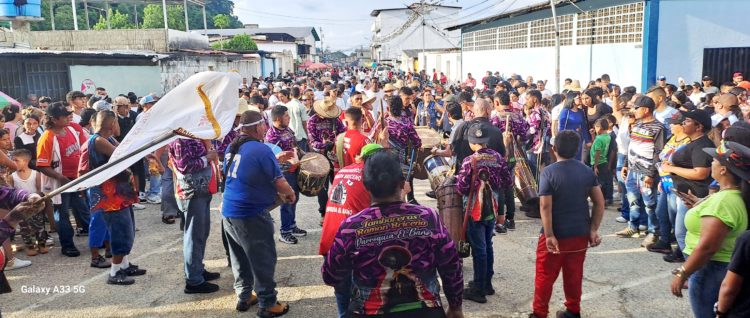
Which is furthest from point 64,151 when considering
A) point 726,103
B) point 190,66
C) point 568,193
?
point 190,66

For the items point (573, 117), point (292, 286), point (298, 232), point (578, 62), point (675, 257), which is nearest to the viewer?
point (292, 286)

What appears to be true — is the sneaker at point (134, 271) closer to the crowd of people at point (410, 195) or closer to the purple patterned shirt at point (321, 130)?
the crowd of people at point (410, 195)

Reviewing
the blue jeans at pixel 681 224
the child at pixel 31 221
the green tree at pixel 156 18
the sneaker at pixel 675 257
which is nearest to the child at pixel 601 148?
the sneaker at pixel 675 257

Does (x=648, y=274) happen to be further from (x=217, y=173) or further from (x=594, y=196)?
(x=217, y=173)

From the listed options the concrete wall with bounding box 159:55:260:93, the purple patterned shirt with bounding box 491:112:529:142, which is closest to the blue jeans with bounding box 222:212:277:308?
the purple patterned shirt with bounding box 491:112:529:142

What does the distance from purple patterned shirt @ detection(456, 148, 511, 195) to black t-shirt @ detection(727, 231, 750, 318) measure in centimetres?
238

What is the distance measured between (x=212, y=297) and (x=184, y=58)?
65.1 feet

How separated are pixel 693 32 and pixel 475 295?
1197cm

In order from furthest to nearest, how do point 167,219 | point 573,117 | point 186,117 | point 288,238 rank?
point 573,117 < point 167,219 < point 288,238 < point 186,117

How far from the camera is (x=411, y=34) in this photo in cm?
7362

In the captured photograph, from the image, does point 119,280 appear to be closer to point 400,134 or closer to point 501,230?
point 400,134

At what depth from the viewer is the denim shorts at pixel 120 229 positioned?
5.75 m

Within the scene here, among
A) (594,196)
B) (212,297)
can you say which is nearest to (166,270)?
(212,297)

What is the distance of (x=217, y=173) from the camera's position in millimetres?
5949
